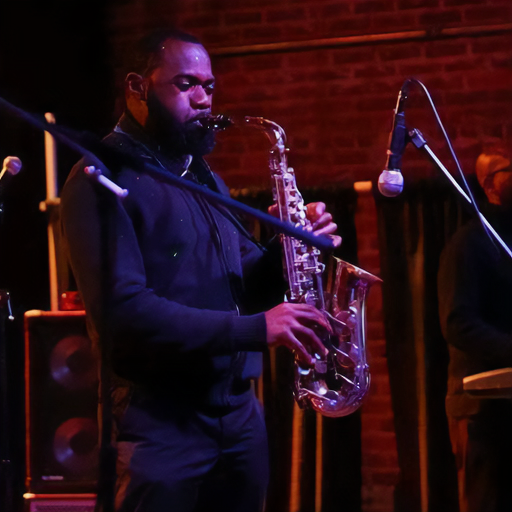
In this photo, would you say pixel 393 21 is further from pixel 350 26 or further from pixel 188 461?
pixel 188 461

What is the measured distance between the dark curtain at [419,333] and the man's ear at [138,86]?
5.50 ft

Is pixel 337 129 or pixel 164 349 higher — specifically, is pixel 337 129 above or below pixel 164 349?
above

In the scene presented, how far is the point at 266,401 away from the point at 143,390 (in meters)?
1.68

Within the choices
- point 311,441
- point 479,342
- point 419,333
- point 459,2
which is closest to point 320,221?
point 479,342

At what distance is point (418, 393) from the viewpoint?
3467mm

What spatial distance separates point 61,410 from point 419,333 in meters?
1.67

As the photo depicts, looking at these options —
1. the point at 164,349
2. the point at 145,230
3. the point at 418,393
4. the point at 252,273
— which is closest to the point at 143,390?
the point at 164,349

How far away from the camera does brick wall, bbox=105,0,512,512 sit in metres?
3.71

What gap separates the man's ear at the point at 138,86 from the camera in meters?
2.14

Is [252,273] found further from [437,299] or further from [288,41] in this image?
[288,41]

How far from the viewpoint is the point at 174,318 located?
5.97 ft

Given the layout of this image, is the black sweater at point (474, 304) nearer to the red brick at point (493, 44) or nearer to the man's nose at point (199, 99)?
the red brick at point (493, 44)

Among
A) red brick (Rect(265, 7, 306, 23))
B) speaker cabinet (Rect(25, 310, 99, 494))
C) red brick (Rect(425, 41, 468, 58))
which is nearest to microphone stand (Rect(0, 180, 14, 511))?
speaker cabinet (Rect(25, 310, 99, 494))

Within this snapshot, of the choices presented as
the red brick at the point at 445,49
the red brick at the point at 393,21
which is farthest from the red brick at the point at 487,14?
the red brick at the point at 393,21
